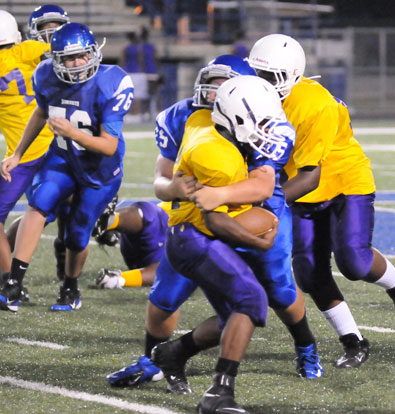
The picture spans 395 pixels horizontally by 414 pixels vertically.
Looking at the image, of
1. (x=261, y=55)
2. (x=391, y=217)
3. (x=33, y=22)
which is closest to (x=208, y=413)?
(x=261, y=55)

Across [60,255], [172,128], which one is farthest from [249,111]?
[60,255]

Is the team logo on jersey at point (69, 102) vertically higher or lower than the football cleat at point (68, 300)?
higher

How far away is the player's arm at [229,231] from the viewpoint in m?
3.44

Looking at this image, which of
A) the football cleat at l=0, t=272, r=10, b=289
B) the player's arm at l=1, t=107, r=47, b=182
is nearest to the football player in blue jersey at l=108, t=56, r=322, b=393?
the player's arm at l=1, t=107, r=47, b=182

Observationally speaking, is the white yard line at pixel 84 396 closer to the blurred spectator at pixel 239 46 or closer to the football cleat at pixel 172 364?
the football cleat at pixel 172 364

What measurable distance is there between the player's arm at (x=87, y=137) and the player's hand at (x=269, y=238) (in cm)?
161

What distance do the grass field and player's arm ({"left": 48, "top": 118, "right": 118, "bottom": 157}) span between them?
2.89ft

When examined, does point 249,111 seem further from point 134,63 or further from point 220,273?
point 134,63

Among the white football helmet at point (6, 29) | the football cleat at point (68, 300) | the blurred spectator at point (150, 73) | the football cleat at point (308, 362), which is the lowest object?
the blurred spectator at point (150, 73)

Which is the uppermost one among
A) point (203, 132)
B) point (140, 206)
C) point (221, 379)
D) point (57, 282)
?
point (203, 132)

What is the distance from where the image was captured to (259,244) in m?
3.52

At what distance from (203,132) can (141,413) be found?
1020 mm

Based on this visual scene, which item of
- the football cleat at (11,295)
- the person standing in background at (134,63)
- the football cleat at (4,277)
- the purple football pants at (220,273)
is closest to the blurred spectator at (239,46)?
the person standing in background at (134,63)

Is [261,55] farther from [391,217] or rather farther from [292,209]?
[391,217]
